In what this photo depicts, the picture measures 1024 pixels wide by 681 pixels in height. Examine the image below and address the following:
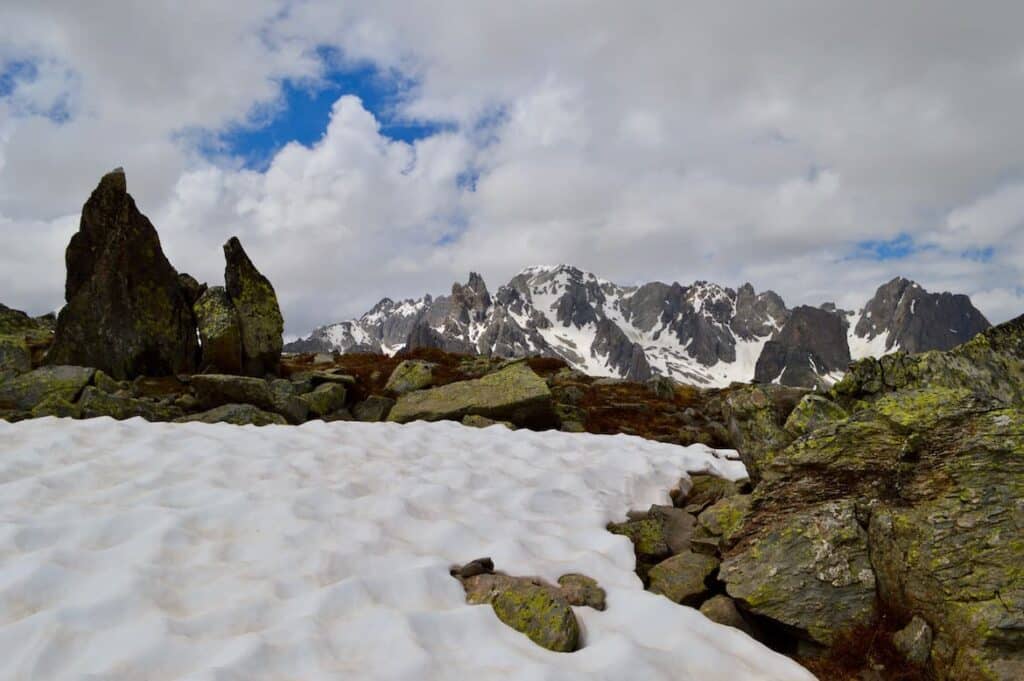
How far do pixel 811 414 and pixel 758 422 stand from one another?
45.6 inches

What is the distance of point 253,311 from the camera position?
65.8 ft

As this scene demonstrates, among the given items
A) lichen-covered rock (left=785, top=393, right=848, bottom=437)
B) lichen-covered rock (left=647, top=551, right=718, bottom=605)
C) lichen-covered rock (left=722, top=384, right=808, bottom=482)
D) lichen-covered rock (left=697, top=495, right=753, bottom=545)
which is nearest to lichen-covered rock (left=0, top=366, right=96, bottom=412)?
lichen-covered rock (left=647, top=551, right=718, bottom=605)

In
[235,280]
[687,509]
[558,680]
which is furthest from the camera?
[235,280]

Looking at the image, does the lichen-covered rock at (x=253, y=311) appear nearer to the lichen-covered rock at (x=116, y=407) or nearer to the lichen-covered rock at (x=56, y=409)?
the lichen-covered rock at (x=116, y=407)

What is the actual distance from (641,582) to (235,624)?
4964 mm

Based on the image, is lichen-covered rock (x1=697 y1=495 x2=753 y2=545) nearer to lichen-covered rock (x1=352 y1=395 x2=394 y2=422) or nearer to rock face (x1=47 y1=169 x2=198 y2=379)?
lichen-covered rock (x1=352 y1=395 x2=394 y2=422)

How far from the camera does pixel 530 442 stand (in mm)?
13125

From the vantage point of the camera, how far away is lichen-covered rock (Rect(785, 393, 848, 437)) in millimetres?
8938

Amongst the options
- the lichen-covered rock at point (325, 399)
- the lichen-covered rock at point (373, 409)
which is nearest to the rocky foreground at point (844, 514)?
the lichen-covered rock at point (325, 399)

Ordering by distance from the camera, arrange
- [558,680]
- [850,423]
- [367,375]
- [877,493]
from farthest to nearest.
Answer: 1. [367,375]
2. [850,423]
3. [877,493]
4. [558,680]

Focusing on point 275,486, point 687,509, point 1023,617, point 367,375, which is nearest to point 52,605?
point 275,486

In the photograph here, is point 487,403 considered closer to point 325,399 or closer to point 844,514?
point 325,399

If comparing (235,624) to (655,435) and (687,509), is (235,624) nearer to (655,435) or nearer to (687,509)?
(687,509)

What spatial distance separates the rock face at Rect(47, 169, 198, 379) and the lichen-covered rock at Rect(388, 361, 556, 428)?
8788 mm
